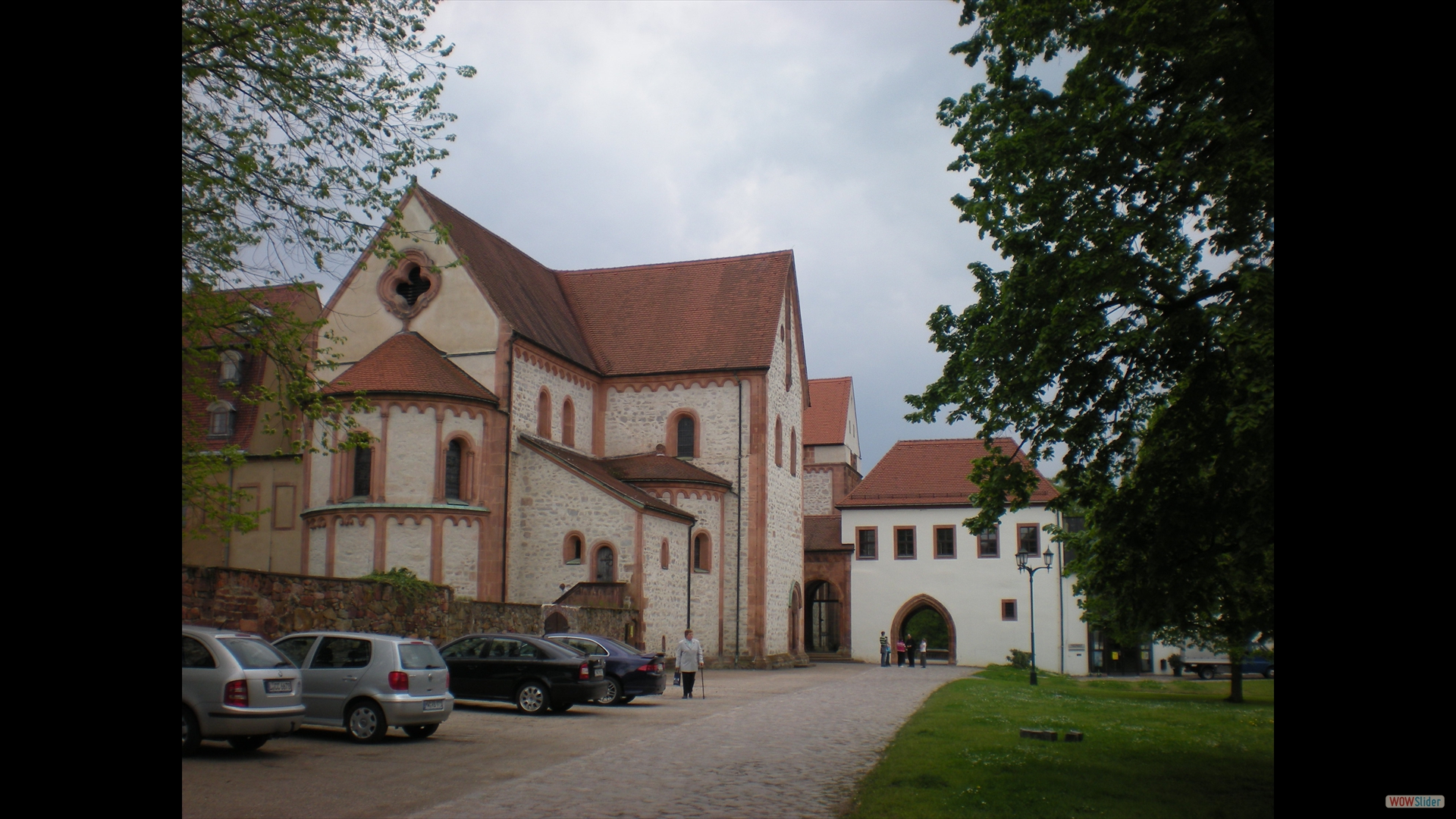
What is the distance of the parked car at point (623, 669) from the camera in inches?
887

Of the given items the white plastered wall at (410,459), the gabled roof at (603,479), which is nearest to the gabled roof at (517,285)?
the gabled roof at (603,479)

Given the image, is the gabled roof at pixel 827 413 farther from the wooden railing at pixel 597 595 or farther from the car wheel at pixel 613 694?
the car wheel at pixel 613 694

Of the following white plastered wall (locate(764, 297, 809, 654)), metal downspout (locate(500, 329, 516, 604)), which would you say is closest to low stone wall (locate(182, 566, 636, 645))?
metal downspout (locate(500, 329, 516, 604))

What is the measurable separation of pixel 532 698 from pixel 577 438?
21.0 metres

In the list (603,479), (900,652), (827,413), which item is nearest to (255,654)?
(603,479)

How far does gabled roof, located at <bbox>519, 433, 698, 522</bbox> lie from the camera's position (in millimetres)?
34250

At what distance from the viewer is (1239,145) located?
30.1ft

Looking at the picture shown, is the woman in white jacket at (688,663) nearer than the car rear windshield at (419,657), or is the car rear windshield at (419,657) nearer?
the car rear windshield at (419,657)

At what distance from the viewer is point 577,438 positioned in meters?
40.4

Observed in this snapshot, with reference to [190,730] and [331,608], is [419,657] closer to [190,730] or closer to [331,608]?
[190,730]

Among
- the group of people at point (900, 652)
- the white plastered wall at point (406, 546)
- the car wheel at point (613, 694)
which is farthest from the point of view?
the group of people at point (900, 652)

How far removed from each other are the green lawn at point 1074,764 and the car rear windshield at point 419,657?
20.9 feet

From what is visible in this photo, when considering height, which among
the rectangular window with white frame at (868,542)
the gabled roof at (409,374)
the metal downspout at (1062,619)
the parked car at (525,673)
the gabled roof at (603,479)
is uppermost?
the gabled roof at (409,374)
